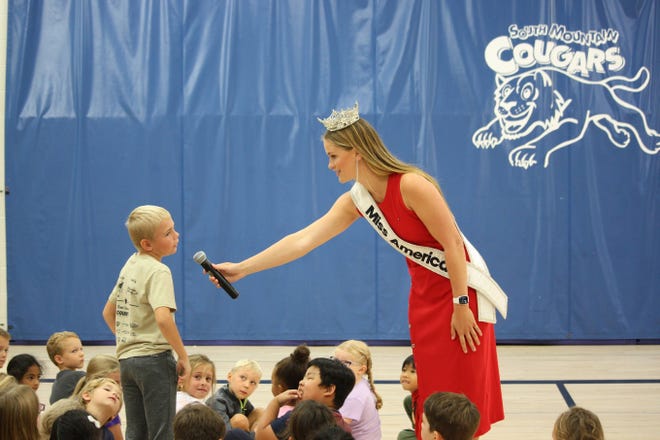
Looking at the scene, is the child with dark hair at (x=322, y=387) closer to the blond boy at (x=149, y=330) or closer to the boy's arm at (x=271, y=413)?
the boy's arm at (x=271, y=413)

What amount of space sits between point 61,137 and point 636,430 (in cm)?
523

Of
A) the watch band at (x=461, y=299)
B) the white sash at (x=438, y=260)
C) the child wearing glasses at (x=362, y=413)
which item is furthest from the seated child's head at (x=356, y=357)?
the watch band at (x=461, y=299)

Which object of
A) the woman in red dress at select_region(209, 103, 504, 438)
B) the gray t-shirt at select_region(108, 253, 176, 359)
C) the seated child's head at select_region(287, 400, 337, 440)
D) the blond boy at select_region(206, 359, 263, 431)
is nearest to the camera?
the seated child's head at select_region(287, 400, 337, 440)

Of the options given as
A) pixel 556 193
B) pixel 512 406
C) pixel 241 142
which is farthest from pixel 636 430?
pixel 241 142

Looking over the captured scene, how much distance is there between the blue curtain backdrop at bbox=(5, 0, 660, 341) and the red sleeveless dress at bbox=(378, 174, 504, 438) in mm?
4291

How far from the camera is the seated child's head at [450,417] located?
A: 2.79 meters

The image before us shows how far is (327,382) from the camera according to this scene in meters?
3.52

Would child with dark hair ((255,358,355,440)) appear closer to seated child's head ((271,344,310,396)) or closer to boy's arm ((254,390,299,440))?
boy's arm ((254,390,299,440))

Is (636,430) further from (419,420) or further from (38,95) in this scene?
(38,95)

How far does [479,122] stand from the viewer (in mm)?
7559

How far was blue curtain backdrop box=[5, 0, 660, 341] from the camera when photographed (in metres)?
7.54

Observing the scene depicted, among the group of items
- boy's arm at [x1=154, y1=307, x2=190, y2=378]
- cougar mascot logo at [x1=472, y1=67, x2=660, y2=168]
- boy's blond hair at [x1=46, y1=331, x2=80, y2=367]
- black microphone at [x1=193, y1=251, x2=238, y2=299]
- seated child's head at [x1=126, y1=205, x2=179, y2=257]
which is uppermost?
cougar mascot logo at [x1=472, y1=67, x2=660, y2=168]

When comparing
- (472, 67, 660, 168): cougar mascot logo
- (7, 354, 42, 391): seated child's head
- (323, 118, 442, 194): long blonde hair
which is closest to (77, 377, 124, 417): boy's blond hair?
(7, 354, 42, 391): seated child's head

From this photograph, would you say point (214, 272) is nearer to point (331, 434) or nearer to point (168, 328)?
point (168, 328)
